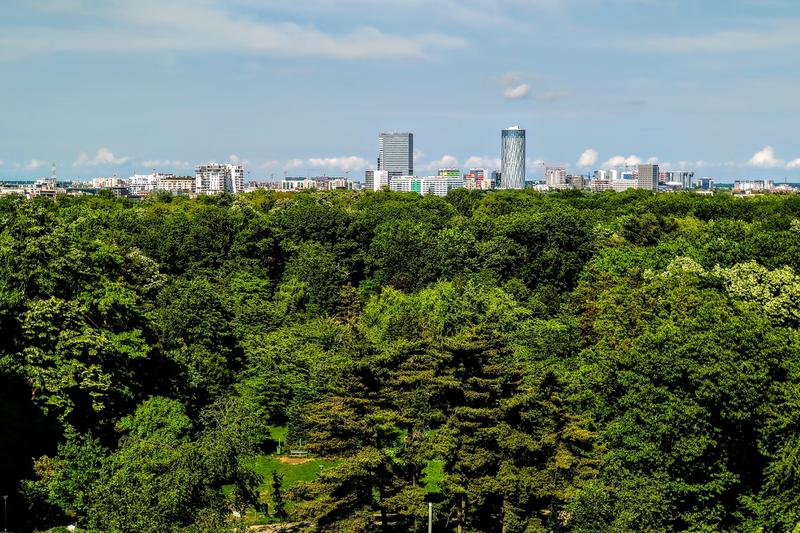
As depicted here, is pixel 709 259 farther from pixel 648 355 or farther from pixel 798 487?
pixel 798 487

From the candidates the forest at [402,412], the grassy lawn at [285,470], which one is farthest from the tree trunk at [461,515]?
the grassy lawn at [285,470]

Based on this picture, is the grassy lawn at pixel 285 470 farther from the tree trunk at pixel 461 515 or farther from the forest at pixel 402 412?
the tree trunk at pixel 461 515

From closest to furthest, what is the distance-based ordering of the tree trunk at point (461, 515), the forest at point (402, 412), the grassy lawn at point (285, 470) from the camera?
1. the forest at point (402, 412)
2. the tree trunk at point (461, 515)
3. the grassy lawn at point (285, 470)

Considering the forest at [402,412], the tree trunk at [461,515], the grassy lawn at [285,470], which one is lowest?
the grassy lawn at [285,470]

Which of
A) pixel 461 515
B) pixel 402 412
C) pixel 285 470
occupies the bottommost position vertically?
pixel 285 470

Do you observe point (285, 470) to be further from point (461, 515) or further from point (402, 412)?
point (461, 515)

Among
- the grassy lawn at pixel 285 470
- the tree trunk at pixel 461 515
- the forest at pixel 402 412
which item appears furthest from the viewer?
the grassy lawn at pixel 285 470

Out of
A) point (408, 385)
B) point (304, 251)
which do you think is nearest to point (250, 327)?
point (304, 251)

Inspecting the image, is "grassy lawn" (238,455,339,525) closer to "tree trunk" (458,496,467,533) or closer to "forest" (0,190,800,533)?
"forest" (0,190,800,533)

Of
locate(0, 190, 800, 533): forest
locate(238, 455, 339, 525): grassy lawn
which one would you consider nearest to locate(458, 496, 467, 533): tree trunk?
locate(0, 190, 800, 533): forest

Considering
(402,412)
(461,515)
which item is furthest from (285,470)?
(461,515)

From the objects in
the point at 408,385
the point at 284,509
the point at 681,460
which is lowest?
the point at 284,509
